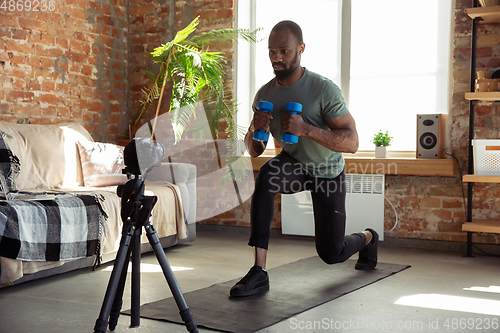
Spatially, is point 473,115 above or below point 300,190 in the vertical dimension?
above

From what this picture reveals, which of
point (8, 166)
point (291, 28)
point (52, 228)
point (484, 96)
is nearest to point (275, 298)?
point (52, 228)

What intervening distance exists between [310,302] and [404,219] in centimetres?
191

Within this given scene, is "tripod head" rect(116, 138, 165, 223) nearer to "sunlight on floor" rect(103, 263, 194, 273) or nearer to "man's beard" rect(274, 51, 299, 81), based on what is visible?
"man's beard" rect(274, 51, 299, 81)

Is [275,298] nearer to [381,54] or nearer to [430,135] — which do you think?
[430,135]

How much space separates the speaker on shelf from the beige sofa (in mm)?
1727

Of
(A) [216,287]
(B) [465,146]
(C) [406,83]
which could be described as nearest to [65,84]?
(A) [216,287]

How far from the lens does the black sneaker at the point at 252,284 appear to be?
254cm

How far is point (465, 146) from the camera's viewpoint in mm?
3945

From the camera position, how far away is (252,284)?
2.57 meters

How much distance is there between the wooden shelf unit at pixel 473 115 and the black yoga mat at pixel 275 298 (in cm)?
70

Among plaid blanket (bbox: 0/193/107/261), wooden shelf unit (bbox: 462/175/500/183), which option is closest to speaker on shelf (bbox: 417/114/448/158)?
wooden shelf unit (bbox: 462/175/500/183)

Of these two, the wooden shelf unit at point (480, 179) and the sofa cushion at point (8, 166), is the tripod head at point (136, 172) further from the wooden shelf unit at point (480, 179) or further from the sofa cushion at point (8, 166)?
the wooden shelf unit at point (480, 179)

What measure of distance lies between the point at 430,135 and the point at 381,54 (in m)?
0.87

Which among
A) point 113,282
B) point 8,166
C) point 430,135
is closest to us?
point 113,282
